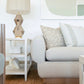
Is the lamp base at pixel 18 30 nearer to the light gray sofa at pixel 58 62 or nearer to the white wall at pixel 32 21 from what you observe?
the white wall at pixel 32 21

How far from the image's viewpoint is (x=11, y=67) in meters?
1.97

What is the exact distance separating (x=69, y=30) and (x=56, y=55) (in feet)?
1.63

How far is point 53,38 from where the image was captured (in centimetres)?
170

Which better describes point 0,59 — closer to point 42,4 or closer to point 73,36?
point 73,36

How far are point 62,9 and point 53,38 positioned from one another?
2.83ft

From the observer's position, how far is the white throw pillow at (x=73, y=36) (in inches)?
65.5

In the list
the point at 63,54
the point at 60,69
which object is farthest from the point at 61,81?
the point at 63,54

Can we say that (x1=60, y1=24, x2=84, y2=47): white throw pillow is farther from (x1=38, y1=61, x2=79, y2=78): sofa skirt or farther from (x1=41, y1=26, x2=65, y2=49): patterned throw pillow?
(x1=38, y1=61, x2=79, y2=78): sofa skirt

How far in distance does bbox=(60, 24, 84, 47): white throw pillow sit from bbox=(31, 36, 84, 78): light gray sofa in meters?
0.26

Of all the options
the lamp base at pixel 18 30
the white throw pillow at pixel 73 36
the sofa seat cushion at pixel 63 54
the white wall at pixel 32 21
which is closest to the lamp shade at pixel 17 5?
the lamp base at pixel 18 30

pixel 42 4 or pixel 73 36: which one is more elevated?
pixel 42 4

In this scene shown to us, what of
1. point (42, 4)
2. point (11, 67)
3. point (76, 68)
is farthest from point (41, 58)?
point (42, 4)

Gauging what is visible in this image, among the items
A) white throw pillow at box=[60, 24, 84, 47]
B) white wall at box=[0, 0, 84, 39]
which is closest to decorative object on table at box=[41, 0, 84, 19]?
white wall at box=[0, 0, 84, 39]

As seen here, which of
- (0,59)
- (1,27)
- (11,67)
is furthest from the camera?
(11,67)
